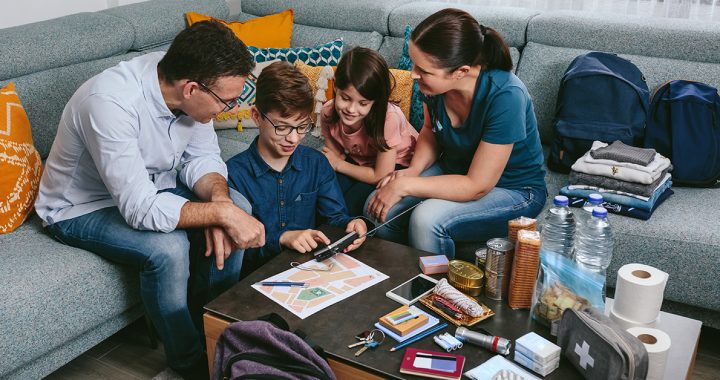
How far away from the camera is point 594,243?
1640mm

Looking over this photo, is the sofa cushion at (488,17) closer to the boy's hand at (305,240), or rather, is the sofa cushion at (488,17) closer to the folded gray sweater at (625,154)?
the folded gray sweater at (625,154)

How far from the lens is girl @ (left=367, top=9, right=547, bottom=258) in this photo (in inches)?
74.9

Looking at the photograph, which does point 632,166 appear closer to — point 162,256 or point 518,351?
point 518,351

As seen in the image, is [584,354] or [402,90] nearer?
[584,354]

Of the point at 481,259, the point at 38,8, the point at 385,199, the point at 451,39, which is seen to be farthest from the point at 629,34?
the point at 38,8

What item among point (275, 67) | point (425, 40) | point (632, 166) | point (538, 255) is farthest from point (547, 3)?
point (538, 255)

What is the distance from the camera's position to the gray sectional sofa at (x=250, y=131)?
5.79 feet

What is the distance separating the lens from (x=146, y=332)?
2230 mm

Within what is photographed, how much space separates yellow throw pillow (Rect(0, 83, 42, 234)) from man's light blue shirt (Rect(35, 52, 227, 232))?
11 cm

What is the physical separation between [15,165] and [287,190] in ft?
2.67

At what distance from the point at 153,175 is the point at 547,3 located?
198 centimetres

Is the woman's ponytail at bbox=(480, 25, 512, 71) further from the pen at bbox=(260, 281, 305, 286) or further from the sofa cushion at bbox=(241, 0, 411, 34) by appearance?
the sofa cushion at bbox=(241, 0, 411, 34)

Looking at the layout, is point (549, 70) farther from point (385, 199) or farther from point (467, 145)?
point (385, 199)

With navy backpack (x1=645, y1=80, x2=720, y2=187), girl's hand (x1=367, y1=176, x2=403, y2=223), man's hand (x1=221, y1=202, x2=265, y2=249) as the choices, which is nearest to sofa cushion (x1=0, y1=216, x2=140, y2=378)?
man's hand (x1=221, y1=202, x2=265, y2=249)
